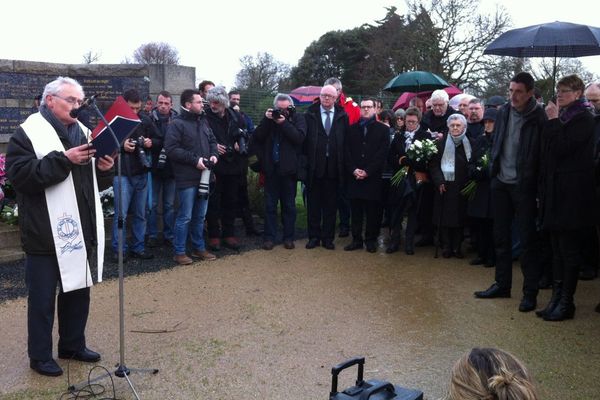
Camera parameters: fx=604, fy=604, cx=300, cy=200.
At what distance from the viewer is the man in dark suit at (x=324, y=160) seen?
836 cm


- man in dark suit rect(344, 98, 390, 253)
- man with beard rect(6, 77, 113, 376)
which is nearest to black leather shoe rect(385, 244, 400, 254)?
man in dark suit rect(344, 98, 390, 253)

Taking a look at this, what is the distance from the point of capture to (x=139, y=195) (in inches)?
308

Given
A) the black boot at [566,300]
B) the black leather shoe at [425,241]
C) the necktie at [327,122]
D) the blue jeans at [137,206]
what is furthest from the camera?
the black leather shoe at [425,241]

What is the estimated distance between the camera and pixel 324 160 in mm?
8367

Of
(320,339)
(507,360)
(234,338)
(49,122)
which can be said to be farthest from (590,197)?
(49,122)

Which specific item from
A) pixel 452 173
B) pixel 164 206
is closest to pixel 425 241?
pixel 452 173

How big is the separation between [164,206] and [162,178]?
0.40 metres

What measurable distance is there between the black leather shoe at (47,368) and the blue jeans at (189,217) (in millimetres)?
3264

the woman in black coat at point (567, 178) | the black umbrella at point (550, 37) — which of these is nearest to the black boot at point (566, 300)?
the woman in black coat at point (567, 178)

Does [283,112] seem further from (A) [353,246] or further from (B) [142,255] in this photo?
(B) [142,255]

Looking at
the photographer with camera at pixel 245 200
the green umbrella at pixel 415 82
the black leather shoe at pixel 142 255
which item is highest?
the green umbrella at pixel 415 82

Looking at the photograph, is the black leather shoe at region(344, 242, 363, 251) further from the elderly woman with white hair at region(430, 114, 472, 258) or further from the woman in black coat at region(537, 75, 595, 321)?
the woman in black coat at region(537, 75, 595, 321)

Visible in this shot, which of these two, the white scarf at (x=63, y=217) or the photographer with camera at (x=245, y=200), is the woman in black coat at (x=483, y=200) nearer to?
the photographer with camera at (x=245, y=200)

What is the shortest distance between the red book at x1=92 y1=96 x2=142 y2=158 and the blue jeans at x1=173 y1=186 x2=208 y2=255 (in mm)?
3091
